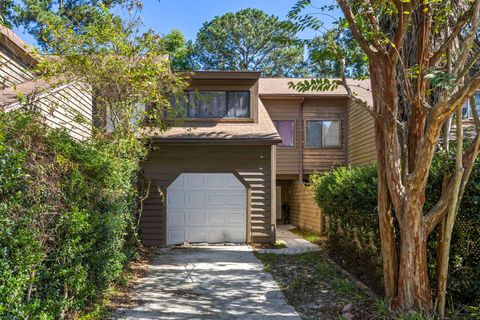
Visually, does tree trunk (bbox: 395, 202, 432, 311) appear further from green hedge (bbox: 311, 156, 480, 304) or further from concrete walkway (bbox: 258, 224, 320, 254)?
concrete walkway (bbox: 258, 224, 320, 254)

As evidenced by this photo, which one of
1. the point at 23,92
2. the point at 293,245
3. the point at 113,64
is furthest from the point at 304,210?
the point at 23,92

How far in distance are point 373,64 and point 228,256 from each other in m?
5.59

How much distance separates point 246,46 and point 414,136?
81.8 ft

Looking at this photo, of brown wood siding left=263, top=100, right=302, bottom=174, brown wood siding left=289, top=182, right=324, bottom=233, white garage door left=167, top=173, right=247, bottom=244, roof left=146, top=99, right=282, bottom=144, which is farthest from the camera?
brown wood siding left=263, top=100, right=302, bottom=174

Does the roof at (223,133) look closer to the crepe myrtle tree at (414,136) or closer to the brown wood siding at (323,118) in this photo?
the brown wood siding at (323,118)

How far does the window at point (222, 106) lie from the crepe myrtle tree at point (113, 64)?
269 centimetres

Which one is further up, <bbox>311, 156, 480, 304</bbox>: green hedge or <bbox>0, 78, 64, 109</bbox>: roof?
<bbox>0, 78, 64, 109</bbox>: roof

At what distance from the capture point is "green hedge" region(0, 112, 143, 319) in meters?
2.97

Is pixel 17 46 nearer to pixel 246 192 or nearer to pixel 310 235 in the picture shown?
pixel 246 192

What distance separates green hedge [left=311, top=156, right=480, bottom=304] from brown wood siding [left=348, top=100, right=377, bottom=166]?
398cm

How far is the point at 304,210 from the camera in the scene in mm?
14570

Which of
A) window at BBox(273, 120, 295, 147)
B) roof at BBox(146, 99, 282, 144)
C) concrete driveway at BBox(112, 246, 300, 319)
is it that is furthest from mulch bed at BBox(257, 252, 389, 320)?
window at BBox(273, 120, 295, 147)

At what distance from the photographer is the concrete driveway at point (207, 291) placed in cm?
497

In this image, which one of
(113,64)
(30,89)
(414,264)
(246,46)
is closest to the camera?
(414,264)
